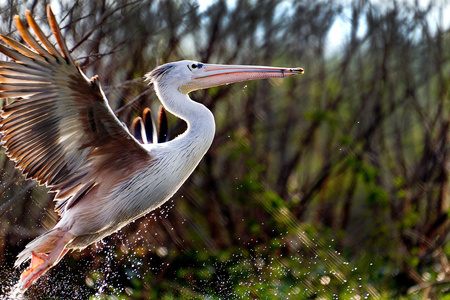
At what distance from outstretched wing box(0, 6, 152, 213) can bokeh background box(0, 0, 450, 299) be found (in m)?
1.66

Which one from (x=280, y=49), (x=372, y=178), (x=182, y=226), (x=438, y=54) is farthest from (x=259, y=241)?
(x=438, y=54)

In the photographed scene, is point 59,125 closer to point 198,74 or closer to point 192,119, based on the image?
point 192,119

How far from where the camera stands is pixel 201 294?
5328mm

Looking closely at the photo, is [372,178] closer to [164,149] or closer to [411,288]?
[411,288]

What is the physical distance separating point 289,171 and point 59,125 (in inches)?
140

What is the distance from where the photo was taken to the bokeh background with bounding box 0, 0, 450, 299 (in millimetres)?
5332

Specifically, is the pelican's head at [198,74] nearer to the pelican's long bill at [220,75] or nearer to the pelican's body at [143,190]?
the pelican's long bill at [220,75]

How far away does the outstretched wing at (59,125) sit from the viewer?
2775 millimetres

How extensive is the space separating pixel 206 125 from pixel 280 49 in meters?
3.18

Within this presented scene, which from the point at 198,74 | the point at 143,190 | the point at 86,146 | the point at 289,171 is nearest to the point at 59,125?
the point at 86,146

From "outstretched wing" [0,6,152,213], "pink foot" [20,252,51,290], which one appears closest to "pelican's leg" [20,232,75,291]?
"pink foot" [20,252,51,290]

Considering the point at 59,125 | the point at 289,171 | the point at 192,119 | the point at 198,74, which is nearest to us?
the point at 59,125

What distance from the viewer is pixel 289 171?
626 cm

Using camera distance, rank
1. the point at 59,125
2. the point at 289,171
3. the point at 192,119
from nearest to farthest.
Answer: the point at 59,125, the point at 192,119, the point at 289,171
